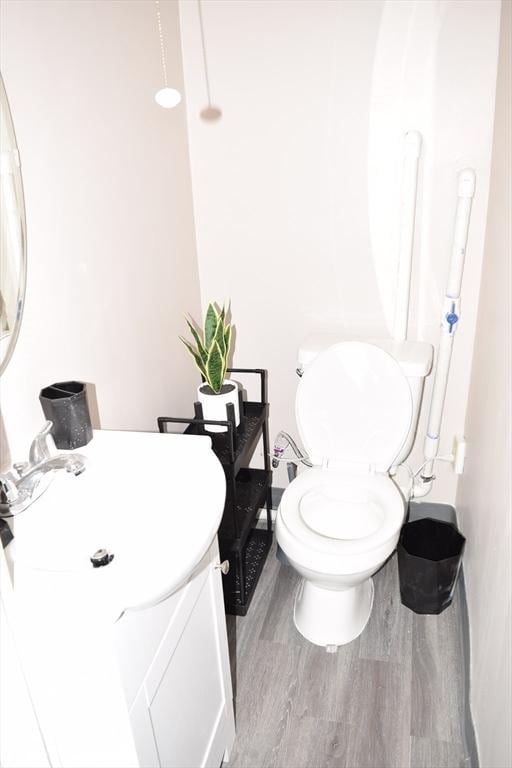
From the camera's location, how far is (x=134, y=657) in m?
0.87

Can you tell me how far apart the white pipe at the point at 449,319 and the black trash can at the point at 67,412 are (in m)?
1.30

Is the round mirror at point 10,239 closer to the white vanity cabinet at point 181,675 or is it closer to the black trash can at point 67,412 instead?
the black trash can at point 67,412

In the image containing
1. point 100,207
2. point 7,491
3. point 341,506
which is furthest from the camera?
point 341,506

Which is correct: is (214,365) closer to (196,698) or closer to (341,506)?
(341,506)

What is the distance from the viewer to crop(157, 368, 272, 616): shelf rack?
168 cm

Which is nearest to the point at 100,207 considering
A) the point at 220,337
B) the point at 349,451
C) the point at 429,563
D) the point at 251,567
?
the point at 220,337

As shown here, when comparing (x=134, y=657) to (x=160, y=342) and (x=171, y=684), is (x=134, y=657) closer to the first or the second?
(x=171, y=684)

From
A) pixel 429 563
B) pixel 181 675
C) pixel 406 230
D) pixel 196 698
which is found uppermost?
pixel 406 230

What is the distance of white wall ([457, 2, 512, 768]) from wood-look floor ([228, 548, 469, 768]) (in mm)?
148

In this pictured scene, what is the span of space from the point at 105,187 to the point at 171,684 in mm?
1150

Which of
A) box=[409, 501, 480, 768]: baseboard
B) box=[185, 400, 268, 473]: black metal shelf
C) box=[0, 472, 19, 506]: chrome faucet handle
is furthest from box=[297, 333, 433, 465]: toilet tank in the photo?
box=[0, 472, 19, 506]: chrome faucet handle

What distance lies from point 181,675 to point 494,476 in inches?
37.3

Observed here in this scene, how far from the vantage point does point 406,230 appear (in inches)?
72.7

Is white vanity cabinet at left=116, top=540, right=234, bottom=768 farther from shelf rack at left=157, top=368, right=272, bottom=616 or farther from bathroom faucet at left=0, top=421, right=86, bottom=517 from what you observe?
shelf rack at left=157, top=368, right=272, bottom=616
